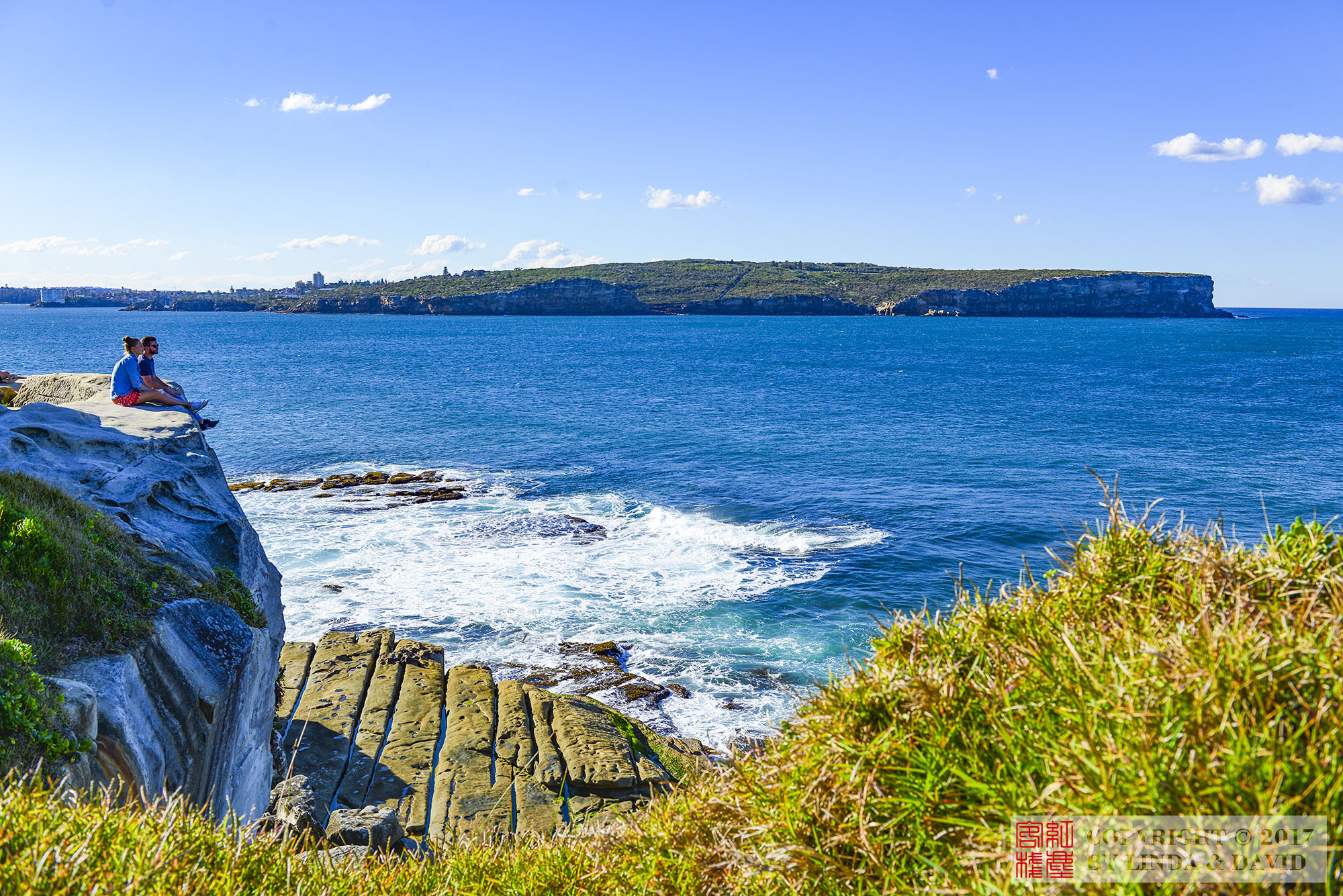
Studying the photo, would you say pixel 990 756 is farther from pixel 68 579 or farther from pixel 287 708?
pixel 287 708

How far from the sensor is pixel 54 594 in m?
7.03

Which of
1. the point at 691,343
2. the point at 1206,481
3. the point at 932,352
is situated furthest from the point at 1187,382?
the point at 691,343

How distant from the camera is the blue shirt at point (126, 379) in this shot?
14203 mm

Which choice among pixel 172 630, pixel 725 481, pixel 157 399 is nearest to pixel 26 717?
pixel 172 630

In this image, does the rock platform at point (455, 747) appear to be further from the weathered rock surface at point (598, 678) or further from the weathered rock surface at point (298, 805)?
the weathered rock surface at point (598, 678)

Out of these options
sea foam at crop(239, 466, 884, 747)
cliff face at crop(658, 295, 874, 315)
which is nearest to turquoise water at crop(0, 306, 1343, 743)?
sea foam at crop(239, 466, 884, 747)

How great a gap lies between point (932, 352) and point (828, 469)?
233 ft

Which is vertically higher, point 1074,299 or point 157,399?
point 1074,299

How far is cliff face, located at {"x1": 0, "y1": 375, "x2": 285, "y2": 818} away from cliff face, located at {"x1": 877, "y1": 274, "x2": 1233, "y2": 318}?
195 meters

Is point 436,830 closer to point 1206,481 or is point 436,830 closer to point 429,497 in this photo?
point 429,497

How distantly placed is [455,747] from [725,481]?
20660 mm

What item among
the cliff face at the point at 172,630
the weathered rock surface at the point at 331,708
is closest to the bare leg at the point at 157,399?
the cliff face at the point at 172,630

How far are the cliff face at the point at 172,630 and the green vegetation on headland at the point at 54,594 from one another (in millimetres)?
239

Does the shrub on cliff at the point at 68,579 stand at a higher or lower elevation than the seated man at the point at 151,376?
lower
